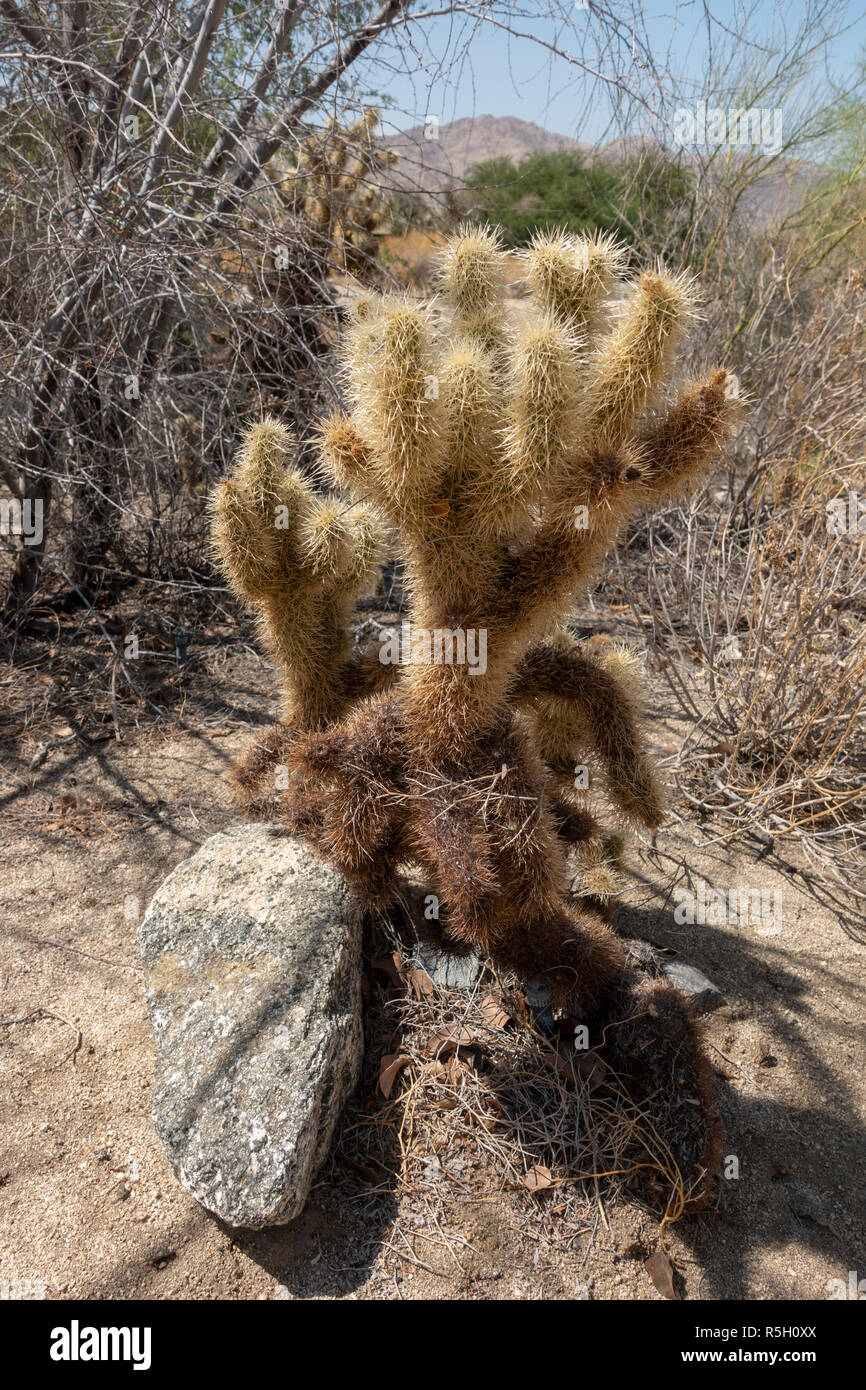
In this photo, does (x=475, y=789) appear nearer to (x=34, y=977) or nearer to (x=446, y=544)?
(x=446, y=544)

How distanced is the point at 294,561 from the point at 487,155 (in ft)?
11.3

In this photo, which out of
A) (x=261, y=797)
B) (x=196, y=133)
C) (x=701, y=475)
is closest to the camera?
(x=701, y=475)

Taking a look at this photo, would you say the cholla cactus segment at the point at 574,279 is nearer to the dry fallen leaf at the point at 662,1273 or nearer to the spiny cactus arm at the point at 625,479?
the spiny cactus arm at the point at 625,479

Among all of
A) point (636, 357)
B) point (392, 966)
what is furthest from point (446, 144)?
point (392, 966)

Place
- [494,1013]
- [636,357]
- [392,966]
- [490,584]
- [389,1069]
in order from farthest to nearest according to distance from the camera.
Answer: [392,966], [494,1013], [389,1069], [490,584], [636,357]

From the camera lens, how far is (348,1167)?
2.22 metres

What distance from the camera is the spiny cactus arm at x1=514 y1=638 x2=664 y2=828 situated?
90.4 inches

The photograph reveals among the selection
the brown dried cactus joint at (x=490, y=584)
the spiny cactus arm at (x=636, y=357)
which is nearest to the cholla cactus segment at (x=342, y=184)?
the brown dried cactus joint at (x=490, y=584)

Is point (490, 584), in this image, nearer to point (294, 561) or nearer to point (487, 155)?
point (294, 561)

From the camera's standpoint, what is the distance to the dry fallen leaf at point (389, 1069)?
7.67 feet

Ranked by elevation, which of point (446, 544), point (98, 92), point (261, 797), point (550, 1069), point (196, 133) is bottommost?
point (550, 1069)

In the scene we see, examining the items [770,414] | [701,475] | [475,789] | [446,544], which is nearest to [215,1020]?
[475,789]
